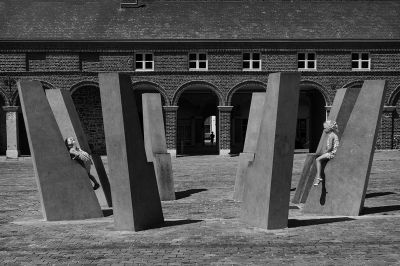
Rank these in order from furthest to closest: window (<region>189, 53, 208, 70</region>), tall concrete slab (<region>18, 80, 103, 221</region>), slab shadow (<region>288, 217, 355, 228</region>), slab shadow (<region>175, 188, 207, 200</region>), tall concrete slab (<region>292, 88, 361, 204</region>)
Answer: window (<region>189, 53, 208, 70</region>)
slab shadow (<region>175, 188, 207, 200</region>)
tall concrete slab (<region>292, 88, 361, 204</region>)
tall concrete slab (<region>18, 80, 103, 221</region>)
slab shadow (<region>288, 217, 355, 228</region>)

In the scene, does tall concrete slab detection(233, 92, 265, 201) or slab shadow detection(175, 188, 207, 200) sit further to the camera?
slab shadow detection(175, 188, 207, 200)

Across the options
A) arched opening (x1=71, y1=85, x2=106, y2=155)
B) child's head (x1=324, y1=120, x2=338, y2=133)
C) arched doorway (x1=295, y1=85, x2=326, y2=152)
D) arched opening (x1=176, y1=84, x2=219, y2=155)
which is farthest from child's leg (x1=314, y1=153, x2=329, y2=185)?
arched opening (x1=176, y1=84, x2=219, y2=155)

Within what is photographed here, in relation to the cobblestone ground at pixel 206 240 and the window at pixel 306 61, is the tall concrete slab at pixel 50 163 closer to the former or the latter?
the cobblestone ground at pixel 206 240

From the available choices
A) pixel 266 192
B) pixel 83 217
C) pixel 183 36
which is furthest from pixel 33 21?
pixel 266 192

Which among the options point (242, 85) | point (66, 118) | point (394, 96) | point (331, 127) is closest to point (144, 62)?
point (242, 85)

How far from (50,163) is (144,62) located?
884 inches

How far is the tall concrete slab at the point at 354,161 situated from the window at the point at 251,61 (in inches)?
861

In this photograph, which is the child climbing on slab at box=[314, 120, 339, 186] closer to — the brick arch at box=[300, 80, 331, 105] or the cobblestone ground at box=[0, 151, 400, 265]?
the cobblestone ground at box=[0, 151, 400, 265]

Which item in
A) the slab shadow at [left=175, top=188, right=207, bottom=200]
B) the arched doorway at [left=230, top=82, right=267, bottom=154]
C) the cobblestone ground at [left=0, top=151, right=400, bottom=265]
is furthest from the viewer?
the arched doorway at [left=230, top=82, right=267, bottom=154]

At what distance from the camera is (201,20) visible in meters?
32.4

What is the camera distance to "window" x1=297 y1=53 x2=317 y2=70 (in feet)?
104

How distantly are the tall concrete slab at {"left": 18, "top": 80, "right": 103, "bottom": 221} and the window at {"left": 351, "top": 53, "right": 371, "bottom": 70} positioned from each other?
25394mm

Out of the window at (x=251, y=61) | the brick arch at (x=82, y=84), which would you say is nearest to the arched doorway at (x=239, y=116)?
the window at (x=251, y=61)

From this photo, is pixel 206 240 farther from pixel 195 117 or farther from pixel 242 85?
pixel 195 117
